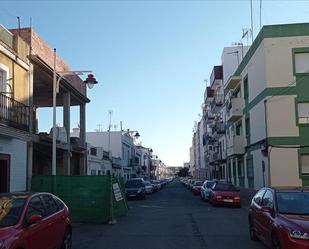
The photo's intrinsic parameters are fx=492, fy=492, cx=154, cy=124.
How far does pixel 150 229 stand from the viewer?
55.0ft

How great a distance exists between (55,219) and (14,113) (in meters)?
11.1

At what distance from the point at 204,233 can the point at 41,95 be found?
808 inches

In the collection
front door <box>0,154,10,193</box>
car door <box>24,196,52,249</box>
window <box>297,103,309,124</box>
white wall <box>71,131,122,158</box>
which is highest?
white wall <box>71,131,122,158</box>

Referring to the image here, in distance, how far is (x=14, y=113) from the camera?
20422mm

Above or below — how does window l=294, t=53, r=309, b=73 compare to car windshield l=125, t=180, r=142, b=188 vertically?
above

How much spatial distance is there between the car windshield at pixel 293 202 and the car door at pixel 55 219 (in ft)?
15.8

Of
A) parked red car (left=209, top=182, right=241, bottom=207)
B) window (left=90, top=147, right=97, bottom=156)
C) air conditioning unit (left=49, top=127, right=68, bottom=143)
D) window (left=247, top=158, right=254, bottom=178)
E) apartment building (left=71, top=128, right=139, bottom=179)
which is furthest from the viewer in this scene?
apartment building (left=71, top=128, right=139, bottom=179)

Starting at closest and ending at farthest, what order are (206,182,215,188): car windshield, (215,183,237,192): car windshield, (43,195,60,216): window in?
1. (43,195,60,216): window
2. (215,183,237,192): car windshield
3. (206,182,215,188): car windshield

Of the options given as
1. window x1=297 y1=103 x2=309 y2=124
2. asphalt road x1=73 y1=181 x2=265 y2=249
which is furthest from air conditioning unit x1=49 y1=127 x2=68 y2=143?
window x1=297 y1=103 x2=309 y2=124

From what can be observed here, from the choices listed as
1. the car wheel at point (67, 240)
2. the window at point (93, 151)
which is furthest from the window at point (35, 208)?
the window at point (93, 151)

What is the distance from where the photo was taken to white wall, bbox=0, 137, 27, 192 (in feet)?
66.4

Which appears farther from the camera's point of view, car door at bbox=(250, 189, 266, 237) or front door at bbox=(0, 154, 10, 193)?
front door at bbox=(0, 154, 10, 193)

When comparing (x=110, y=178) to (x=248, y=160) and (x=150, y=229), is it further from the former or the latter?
(x=248, y=160)

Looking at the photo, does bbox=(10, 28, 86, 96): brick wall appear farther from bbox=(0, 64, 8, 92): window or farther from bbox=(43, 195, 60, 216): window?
bbox=(43, 195, 60, 216): window
